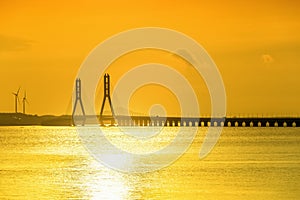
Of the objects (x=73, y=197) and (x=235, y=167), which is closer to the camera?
(x=73, y=197)

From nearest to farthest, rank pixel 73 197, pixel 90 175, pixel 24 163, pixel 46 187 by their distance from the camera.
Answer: pixel 73 197 < pixel 46 187 < pixel 90 175 < pixel 24 163

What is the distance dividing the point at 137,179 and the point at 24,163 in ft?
64.7

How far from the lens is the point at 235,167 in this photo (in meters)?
66.2

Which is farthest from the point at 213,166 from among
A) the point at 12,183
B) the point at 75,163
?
the point at 12,183

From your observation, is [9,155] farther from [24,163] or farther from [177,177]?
[177,177]

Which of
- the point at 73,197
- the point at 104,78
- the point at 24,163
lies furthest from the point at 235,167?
the point at 104,78

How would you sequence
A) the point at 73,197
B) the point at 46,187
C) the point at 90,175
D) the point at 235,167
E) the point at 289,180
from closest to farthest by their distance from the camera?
1. the point at 73,197
2. the point at 46,187
3. the point at 289,180
4. the point at 90,175
5. the point at 235,167

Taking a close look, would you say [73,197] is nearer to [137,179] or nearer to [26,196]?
[26,196]

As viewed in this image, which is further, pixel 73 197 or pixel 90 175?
pixel 90 175

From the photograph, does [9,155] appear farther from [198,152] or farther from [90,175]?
[90,175]

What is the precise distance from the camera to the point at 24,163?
73.4 m

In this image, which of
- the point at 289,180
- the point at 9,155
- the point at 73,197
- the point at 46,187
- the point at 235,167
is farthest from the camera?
the point at 9,155

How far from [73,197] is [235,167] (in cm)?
2226

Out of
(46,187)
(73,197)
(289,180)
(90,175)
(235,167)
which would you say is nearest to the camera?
(73,197)
